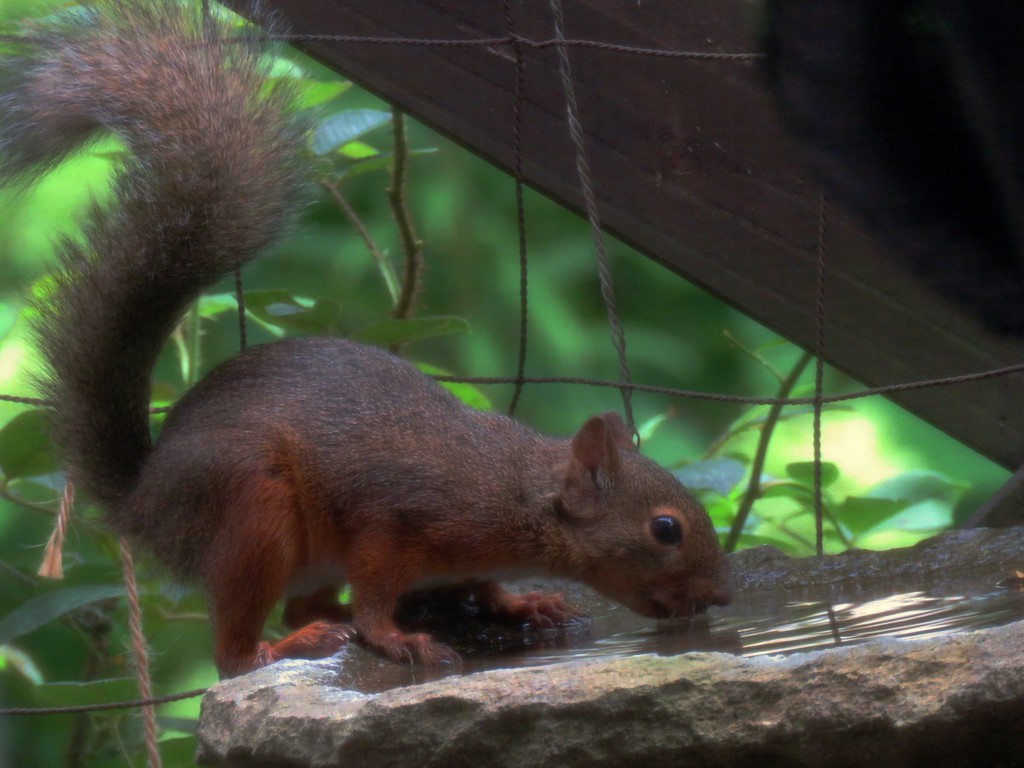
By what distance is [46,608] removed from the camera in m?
1.97

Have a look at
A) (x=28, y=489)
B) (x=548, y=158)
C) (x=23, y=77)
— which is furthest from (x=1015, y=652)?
(x=28, y=489)

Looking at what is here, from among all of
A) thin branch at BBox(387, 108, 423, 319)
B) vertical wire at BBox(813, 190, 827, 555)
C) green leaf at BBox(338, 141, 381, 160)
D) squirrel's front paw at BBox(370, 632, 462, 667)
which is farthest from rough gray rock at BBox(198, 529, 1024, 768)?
green leaf at BBox(338, 141, 381, 160)

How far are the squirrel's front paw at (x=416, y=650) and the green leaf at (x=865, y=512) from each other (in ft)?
3.62

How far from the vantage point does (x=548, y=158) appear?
6.54 feet

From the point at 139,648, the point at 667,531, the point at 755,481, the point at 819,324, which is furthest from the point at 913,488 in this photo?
the point at 139,648

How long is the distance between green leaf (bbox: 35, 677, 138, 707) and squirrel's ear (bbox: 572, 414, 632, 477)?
80 cm

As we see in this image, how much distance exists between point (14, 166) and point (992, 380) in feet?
4.76

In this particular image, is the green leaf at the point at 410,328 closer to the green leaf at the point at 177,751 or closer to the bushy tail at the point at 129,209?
the bushy tail at the point at 129,209

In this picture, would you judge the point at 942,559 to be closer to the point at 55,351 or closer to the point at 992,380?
the point at 992,380

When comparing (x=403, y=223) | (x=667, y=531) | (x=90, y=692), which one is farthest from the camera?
(x=403, y=223)

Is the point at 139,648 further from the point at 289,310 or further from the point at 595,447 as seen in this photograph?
the point at 595,447

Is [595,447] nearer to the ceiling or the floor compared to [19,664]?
nearer to the ceiling

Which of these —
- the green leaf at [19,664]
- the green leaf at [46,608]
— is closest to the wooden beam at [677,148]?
the green leaf at [46,608]

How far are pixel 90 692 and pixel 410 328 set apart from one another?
2.43ft
